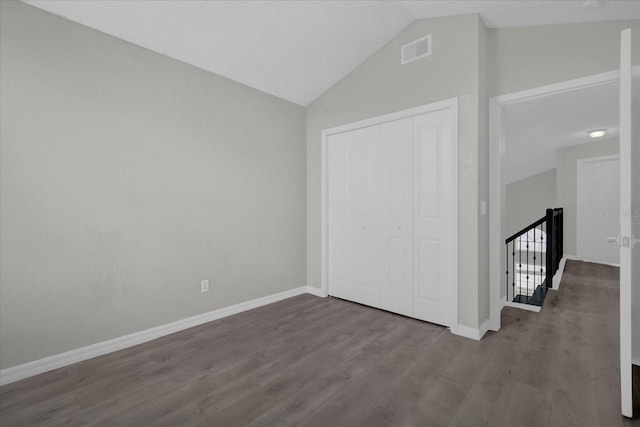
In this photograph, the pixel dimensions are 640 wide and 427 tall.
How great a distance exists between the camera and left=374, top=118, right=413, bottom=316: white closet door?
3215mm

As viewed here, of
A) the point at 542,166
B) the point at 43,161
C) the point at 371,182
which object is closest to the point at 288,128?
the point at 371,182

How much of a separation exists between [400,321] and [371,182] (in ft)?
5.04

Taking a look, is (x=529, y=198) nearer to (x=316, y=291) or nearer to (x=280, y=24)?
(x=316, y=291)

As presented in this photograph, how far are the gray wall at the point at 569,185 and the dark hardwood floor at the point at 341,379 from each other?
4.21 m

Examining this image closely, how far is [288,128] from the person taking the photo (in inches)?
155

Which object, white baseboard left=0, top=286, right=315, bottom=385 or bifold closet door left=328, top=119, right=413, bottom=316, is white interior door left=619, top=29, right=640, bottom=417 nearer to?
bifold closet door left=328, top=119, right=413, bottom=316

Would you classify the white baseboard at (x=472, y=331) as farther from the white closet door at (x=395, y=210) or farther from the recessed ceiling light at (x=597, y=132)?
the recessed ceiling light at (x=597, y=132)

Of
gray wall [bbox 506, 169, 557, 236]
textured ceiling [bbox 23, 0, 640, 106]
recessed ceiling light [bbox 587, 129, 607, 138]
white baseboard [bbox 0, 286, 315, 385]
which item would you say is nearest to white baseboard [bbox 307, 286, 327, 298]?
white baseboard [bbox 0, 286, 315, 385]

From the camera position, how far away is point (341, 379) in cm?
209

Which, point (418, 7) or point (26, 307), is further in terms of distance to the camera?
point (418, 7)

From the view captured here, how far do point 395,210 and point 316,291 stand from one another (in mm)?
1563

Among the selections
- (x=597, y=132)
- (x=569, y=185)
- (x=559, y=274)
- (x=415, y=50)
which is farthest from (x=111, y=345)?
(x=569, y=185)

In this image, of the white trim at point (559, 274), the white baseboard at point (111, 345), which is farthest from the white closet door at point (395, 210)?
the white trim at point (559, 274)

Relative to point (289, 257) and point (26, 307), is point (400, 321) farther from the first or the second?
point (26, 307)
